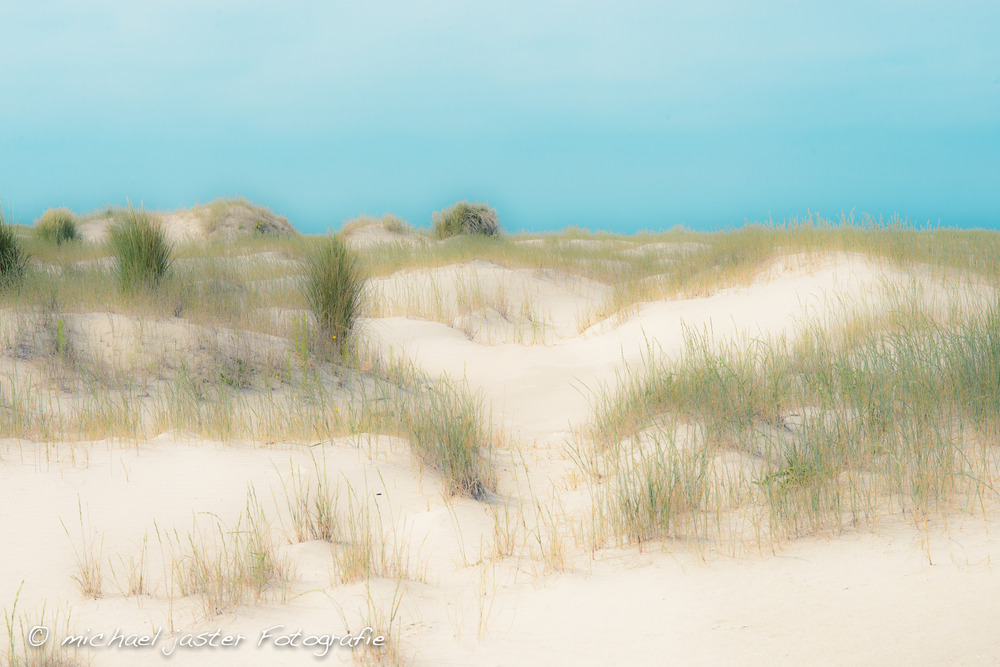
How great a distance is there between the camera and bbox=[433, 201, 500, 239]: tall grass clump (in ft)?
66.1

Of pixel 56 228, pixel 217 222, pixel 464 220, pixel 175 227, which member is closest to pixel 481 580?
pixel 464 220

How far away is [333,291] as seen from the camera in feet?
24.6

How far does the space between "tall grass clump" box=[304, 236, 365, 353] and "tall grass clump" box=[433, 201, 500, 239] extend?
40.7ft

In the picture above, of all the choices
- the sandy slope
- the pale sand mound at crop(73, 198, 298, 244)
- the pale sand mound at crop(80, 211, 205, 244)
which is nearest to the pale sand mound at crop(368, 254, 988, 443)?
the sandy slope

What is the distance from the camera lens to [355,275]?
306 inches

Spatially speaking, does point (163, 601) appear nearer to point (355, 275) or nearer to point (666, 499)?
point (666, 499)

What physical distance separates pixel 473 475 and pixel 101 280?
21.5ft

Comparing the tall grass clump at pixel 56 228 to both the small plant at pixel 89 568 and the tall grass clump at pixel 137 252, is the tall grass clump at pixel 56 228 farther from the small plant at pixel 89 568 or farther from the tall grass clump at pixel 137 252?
the small plant at pixel 89 568

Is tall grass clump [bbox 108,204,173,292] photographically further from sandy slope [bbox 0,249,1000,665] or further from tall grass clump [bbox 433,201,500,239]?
tall grass clump [bbox 433,201,500,239]

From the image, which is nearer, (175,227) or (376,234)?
(175,227)

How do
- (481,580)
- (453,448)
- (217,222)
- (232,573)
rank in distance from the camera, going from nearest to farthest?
1. (232,573)
2. (481,580)
3. (453,448)
4. (217,222)

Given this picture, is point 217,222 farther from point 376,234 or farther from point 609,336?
point 609,336

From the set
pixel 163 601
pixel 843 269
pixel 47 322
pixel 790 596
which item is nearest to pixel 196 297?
pixel 47 322

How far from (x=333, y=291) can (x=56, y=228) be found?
1491 centimetres
